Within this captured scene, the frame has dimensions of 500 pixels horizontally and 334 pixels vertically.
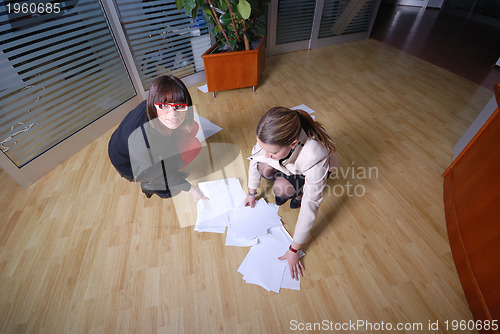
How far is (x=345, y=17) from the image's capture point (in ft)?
11.3

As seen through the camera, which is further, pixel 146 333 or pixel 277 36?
pixel 277 36

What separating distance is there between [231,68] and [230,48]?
184 millimetres

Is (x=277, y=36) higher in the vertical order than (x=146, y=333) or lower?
higher

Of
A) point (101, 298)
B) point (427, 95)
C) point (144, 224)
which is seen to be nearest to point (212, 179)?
point (144, 224)

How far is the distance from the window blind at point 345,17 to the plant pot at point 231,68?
1.68 metres

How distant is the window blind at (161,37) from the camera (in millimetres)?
1913

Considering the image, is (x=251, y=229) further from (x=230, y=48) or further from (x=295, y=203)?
(x=230, y=48)

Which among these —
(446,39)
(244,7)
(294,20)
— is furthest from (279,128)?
(446,39)

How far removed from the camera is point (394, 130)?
6.34ft

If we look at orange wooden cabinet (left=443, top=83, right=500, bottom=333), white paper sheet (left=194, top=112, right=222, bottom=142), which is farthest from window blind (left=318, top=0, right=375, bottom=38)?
orange wooden cabinet (left=443, top=83, right=500, bottom=333)

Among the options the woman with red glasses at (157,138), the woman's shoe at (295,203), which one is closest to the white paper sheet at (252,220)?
the woman's shoe at (295,203)

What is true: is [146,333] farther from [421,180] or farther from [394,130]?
[394,130]

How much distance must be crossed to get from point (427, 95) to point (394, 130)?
2.89 feet

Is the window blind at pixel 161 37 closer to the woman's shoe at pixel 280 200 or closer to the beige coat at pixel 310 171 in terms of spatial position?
the woman's shoe at pixel 280 200
